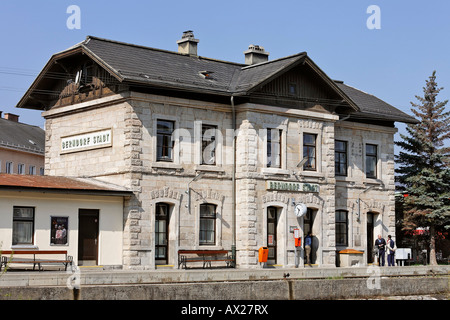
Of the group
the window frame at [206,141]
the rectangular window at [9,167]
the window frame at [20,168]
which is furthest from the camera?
the window frame at [20,168]

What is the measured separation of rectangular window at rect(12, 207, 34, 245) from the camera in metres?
27.5

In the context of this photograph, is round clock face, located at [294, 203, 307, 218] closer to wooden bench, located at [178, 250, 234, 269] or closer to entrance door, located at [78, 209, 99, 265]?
wooden bench, located at [178, 250, 234, 269]

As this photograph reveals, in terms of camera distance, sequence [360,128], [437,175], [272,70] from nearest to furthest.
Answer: [272,70] < [360,128] < [437,175]

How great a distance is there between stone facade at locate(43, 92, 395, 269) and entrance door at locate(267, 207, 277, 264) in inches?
6.1

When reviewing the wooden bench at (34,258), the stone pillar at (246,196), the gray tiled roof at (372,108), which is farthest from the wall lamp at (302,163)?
the wooden bench at (34,258)

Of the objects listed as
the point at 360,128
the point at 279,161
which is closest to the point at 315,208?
the point at 279,161

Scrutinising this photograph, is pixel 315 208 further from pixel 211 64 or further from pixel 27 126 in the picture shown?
pixel 27 126

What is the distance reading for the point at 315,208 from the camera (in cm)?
3350

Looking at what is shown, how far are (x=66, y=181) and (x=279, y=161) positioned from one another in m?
8.18

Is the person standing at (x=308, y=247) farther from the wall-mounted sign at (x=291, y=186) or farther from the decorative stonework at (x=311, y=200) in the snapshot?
the wall-mounted sign at (x=291, y=186)

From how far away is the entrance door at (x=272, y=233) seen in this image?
3228cm

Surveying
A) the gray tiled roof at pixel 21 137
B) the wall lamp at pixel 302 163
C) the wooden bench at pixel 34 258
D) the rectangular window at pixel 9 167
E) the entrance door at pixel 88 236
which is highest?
the gray tiled roof at pixel 21 137

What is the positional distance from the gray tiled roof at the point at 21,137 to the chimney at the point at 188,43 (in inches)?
1132

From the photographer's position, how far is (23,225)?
2772cm
